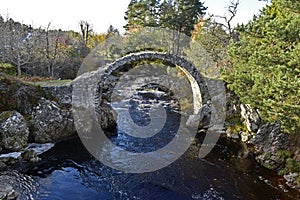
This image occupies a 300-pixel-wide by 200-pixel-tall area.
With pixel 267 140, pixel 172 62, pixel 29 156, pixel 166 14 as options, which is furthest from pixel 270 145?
pixel 166 14

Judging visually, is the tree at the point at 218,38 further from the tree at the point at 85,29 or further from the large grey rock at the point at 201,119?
the tree at the point at 85,29

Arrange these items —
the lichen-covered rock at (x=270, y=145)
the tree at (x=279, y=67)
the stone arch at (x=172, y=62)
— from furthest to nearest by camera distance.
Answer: the stone arch at (x=172, y=62), the lichen-covered rock at (x=270, y=145), the tree at (x=279, y=67)

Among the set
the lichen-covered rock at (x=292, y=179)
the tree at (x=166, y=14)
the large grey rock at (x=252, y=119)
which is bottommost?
the lichen-covered rock at (x=292, y=179)

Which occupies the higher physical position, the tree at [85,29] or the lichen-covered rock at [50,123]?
the tree at [85,29]

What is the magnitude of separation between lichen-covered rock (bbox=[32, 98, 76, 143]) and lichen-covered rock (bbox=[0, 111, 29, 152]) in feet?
2.77

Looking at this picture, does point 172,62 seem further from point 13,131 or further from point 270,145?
point 13,131

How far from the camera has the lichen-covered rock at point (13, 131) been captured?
13.6 metres

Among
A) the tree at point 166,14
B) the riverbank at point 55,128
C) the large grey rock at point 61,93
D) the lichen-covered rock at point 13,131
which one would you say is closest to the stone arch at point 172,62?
the large grey rock at point 61,93

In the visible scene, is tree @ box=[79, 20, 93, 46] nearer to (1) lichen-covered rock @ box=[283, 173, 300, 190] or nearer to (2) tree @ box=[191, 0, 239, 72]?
(2) tree @ box=[191, 0, 239, 72]

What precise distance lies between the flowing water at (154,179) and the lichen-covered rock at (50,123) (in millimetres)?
857

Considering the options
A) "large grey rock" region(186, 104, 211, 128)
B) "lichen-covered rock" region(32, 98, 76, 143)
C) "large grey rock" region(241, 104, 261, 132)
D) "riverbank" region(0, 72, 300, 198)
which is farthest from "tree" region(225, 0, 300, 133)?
"lichen-covered rock" region(32, 98, 76, 143)

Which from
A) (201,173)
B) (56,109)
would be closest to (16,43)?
(56,109)

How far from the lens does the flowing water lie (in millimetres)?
10594

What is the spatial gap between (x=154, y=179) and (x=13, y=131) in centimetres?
814
